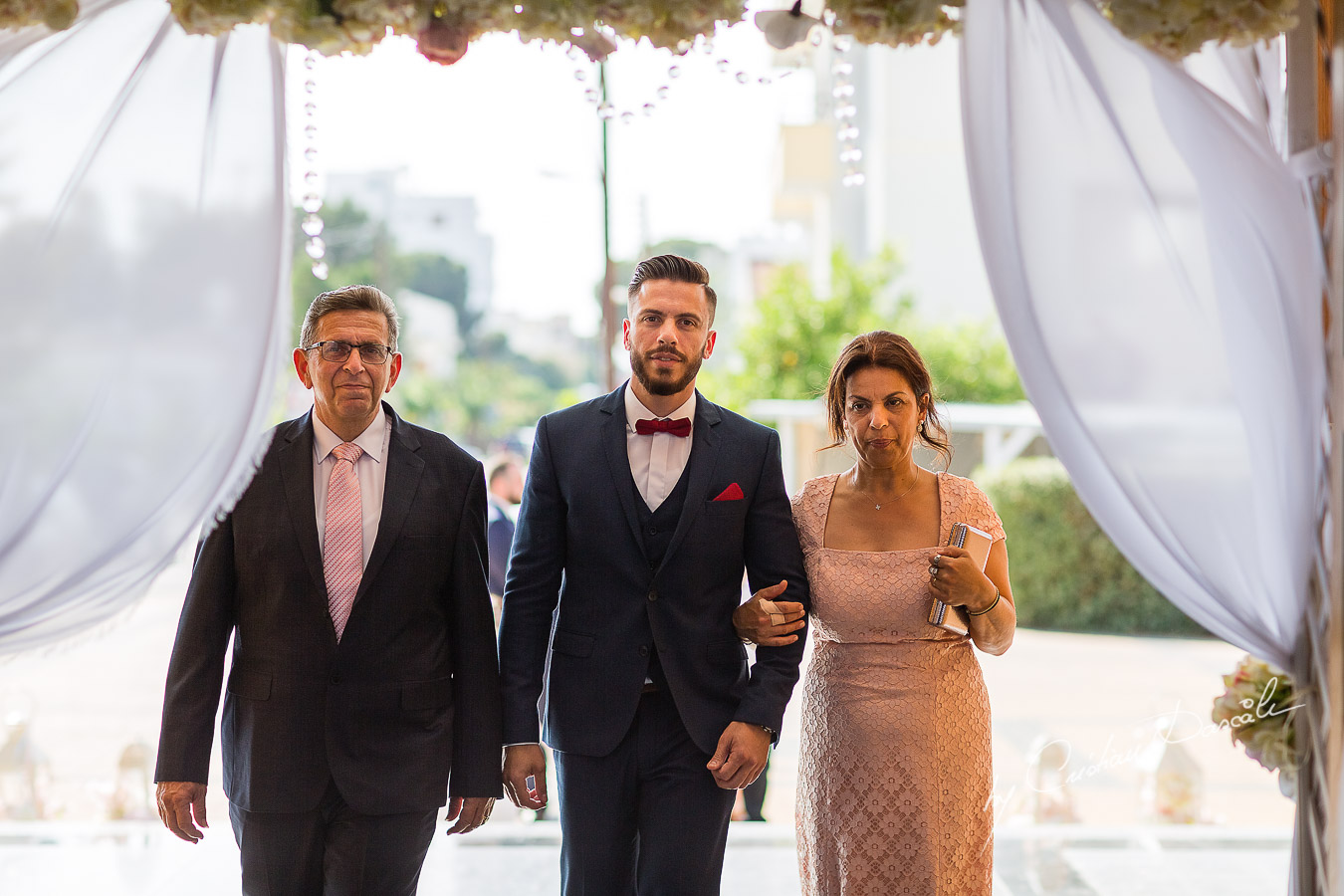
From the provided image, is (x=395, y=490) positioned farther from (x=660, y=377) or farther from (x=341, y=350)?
(x=660, y=377)

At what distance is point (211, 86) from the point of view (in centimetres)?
185

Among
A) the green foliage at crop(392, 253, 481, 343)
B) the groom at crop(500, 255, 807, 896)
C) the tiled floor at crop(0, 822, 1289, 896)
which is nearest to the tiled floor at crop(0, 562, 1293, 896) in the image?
the tiled floor at crop(0, 822, 1289, 896)

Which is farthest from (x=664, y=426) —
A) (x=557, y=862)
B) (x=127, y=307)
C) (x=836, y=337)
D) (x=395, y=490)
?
(x=836, y=337)

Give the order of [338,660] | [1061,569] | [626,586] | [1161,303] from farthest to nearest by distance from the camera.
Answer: [1061,569]
[626,586]
[338,660]
[1161,303]

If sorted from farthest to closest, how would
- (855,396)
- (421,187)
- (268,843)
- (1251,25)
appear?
(421,187) < (855,396) < (268,843) < (1251,25)

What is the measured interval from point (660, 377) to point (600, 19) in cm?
70

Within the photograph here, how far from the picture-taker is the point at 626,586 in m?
2.18

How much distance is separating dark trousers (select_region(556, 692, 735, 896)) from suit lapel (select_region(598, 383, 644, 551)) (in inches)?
14.3

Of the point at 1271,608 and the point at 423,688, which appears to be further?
the point at 423,688

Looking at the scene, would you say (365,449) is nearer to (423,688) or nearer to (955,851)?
(423,688)

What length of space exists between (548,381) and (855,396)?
41.3 m

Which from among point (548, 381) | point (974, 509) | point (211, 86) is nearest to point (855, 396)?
point (974, 509)

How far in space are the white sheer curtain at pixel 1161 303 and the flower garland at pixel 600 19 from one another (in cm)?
11

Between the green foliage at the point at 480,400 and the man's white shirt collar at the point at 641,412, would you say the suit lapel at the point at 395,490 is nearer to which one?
the man's white shirt collar at the point at 641,412
